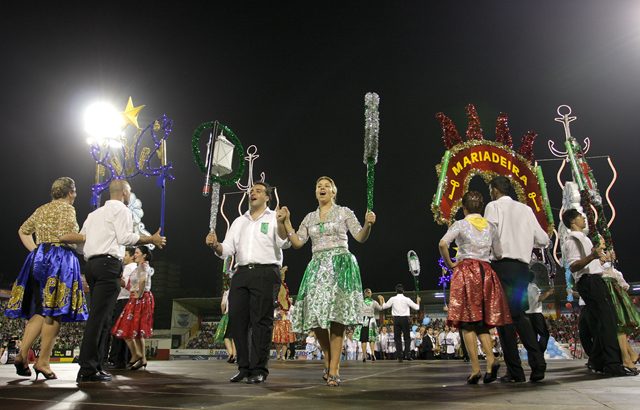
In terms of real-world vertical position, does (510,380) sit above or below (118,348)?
below

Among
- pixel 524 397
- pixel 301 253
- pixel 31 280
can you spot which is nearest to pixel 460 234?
pixel 524 397

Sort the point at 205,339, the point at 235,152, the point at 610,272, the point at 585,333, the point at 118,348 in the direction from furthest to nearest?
1. the point at 205,339
2. the point at 118,348
3. the point at 235,152
4. the point at 585,333
5. the point at 610,272

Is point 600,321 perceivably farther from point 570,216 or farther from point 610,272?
point 570,216

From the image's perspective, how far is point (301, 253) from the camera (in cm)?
3212

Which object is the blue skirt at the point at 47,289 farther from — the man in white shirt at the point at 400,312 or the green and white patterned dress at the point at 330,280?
the man in white shirt at the point at 400,312

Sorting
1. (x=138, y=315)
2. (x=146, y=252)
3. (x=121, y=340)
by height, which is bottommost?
(x=121, y=340)

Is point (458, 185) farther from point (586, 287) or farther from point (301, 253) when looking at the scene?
point (301, 253)

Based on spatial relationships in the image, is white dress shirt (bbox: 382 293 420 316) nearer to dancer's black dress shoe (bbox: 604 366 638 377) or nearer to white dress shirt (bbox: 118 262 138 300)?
white dress shirt (bbox: 118 262 138 300)

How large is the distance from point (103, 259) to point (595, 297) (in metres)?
5.10

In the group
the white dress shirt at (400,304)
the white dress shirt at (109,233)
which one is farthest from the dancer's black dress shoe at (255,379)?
the white dress shirt at (400,304)

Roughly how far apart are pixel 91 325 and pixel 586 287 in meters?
5.12

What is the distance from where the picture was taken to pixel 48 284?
4598 mm

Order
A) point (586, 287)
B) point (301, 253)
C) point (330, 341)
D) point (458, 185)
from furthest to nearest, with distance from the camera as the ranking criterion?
point (301, 253), point (458, 185), point (586, 287), point (330, 341)

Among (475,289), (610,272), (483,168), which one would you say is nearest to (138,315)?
(475,289)
